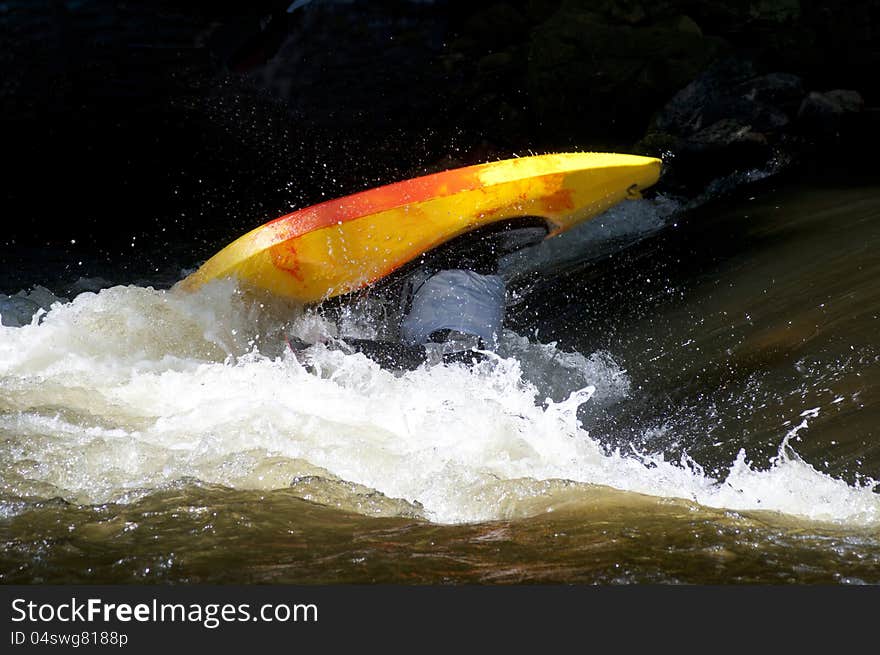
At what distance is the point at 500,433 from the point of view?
115 inches

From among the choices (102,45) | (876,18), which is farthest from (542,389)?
(102,45)

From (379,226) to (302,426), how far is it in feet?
5.01

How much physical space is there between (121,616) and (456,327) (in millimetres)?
2168

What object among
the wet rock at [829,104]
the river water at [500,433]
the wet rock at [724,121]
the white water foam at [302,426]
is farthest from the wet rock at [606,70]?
the white water foam at [302,426]

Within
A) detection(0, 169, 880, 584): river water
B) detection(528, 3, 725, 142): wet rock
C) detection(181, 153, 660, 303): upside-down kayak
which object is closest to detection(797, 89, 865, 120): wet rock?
detection(528, 3, 725, 142): wet rock

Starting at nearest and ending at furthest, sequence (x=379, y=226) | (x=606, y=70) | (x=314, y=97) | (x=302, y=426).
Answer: (x=302, y=426) → (x=379, y=226) → (x=606, y=70) → (x=314, y=97)

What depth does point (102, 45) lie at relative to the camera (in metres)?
10.1

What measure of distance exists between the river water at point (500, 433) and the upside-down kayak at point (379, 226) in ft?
0.46

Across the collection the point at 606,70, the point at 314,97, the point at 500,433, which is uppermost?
the point at 314,97

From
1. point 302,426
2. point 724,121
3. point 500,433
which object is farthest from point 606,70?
point 302,426

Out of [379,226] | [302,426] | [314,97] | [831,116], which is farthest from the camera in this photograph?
[314,97]

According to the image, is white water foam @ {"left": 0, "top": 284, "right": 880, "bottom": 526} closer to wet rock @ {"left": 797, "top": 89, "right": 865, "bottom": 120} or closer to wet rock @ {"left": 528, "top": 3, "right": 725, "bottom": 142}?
wet rock @ {"left": 797, "top": 89, "right": 865, "bottom": 120}

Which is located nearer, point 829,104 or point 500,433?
point 500,433

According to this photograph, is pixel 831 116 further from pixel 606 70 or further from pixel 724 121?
pixel 606 70
